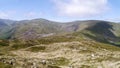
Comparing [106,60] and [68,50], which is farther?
[68,50]

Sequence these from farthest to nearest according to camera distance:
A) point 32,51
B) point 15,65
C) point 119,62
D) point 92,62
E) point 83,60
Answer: point 32,51
point 83,60
point 92,62
point 15,65
point 119,62

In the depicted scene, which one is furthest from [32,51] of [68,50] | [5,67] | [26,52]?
[5,67]

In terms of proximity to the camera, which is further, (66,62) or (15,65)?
(66,62)

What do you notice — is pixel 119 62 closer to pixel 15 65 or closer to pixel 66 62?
pixel 66 62

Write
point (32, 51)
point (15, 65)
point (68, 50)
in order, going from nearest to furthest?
1. point (15, 65)
2. point (68, 50)
3. point (32, 51)

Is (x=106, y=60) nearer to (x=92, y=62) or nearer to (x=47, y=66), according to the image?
(x=92, y=62)

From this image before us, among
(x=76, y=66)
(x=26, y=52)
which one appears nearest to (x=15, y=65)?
(x=76, y=66)

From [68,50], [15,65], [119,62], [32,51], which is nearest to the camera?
[119,62]

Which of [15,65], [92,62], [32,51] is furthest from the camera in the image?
[32,51]
